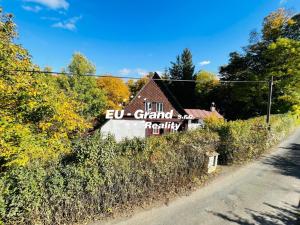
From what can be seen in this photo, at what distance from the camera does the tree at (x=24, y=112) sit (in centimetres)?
670

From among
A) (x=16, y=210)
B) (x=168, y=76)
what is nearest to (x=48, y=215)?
(x=16, y=210)

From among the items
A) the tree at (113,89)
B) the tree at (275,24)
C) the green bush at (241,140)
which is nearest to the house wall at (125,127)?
the green bush at (241,140)

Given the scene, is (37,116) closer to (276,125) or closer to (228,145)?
(228,145)

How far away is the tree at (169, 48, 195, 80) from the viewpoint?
2052 inches

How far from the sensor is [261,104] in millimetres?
32188

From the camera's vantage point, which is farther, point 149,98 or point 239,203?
point 149,98

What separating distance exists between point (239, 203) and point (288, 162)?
6714 millimetres

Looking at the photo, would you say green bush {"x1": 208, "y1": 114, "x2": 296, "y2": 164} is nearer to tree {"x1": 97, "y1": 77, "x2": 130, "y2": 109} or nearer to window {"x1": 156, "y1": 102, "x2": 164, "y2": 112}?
window {"x1": 156, "y1": 102, "x2": 164, "y2": 112}

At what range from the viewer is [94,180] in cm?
621

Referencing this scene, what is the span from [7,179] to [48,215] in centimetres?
142

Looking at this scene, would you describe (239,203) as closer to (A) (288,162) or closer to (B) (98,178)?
(B) (98,178)

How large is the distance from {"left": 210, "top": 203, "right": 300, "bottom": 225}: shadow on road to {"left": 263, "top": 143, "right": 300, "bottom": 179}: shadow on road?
3.86 m

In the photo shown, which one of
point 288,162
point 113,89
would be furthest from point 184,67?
point 288,162

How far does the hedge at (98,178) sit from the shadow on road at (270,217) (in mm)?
2261
